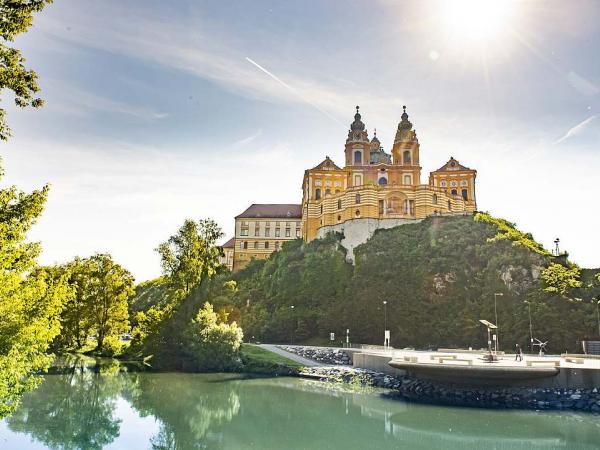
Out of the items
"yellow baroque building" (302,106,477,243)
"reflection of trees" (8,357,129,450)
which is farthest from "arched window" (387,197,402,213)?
"reflection of trees" (8,357,129,450)

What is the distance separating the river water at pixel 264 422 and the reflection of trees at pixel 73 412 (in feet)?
0.17

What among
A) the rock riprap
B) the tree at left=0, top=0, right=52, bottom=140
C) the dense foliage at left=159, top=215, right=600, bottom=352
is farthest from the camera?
the dense foliage at left=159, top=215, right=600, bottom=352

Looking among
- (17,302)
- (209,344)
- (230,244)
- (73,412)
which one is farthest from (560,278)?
(230,244)

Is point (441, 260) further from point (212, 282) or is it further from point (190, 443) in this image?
point (190, 443)

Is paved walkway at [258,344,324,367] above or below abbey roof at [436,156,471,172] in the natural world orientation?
below

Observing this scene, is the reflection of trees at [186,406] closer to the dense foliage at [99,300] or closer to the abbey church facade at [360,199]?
the dense foliage at [99,300]

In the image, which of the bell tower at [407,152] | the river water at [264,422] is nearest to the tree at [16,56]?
the river water at [264,422]

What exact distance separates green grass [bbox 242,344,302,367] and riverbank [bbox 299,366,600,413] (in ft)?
36.1

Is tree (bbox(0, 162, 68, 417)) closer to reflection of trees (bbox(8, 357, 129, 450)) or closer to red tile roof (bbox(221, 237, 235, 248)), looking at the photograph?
reflection of trees (bbox(8, 357, 129, 450))

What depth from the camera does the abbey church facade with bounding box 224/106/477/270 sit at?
7294 centimetres

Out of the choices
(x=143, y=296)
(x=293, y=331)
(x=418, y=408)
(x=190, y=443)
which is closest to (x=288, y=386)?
(x=418, y=408)

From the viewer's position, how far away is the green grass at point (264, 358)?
139 feet

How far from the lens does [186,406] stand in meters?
27.8

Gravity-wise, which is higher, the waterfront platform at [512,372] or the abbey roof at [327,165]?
the abbey roof at [327,165]
